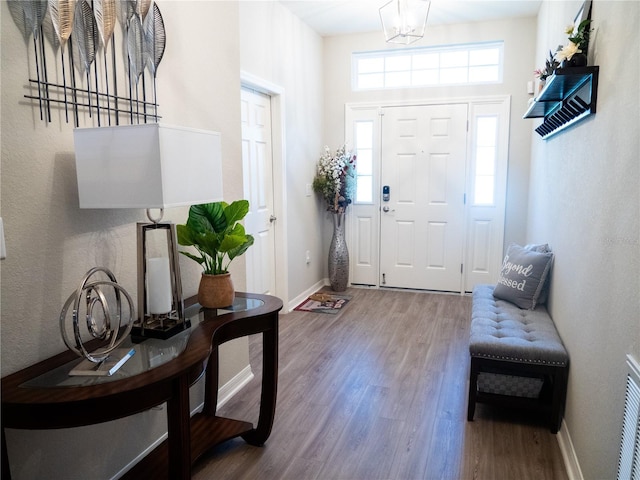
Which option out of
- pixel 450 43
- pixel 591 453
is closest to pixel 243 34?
pixel 450 43

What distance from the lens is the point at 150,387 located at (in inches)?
55.1

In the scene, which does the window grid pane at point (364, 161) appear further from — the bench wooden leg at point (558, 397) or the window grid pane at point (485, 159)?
the bench wooden leg at point (558, 397)

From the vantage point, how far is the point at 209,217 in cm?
206

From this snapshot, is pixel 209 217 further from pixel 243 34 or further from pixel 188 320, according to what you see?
pixel 243 34

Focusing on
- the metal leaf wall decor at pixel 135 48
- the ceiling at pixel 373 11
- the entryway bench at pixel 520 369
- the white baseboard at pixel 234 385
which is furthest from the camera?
the ceiling at pixel 373 11

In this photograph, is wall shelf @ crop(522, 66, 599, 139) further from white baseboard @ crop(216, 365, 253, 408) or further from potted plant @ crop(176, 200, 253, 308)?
white baseboard @ crop(216, 365, 253, 408)

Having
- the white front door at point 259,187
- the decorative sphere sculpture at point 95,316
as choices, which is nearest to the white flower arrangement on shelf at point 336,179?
the white front door at point 259,187

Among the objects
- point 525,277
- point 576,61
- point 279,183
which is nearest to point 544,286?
point 525,277

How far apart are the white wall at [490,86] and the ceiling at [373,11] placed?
0.14m

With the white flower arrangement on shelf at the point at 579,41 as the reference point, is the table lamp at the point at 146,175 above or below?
below

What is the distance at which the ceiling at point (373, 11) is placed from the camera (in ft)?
13.6

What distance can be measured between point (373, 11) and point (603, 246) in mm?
3392

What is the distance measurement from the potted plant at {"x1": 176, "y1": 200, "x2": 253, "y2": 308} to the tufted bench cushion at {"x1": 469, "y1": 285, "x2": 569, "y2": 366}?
4.36ft

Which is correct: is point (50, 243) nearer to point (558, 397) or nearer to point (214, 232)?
point (214, 232)
